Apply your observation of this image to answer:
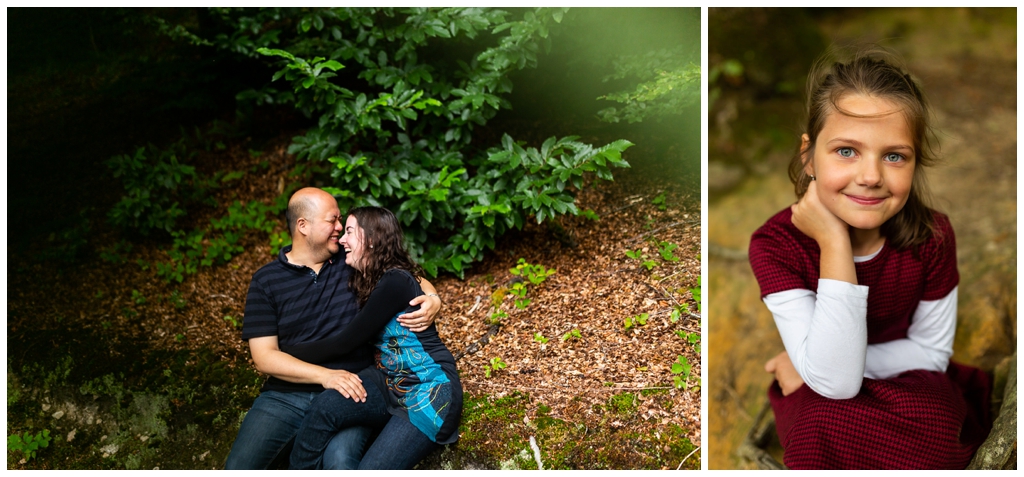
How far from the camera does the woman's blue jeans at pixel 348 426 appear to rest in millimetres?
2236

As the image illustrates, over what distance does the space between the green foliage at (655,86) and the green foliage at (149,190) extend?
2.31 metres

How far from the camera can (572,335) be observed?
2.67m

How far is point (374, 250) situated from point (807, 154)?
5.25 ft

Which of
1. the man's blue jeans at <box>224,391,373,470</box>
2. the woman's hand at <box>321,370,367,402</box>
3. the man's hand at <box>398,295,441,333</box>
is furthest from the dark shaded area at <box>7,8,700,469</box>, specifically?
the man's hand at <box>398,295,441,333</box>

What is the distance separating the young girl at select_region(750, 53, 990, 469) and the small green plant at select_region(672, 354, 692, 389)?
37 cm

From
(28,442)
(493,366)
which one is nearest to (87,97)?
(28,442)

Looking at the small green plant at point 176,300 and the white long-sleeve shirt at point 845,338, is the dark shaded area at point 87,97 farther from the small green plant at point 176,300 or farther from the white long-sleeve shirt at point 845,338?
the white long-sleeve shirt at point 845,338

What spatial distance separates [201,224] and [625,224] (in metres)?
2.33

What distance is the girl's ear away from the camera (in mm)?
2088

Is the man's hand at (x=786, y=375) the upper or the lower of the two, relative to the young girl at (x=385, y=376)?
lower

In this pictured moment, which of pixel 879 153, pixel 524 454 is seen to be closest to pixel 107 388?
pixel 524 454

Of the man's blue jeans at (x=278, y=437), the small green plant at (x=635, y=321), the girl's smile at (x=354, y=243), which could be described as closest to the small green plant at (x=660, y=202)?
the small green plant at (x=635, y=321)

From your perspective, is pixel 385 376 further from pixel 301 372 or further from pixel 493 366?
pixel 493 366

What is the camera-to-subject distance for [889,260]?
2141 mm
